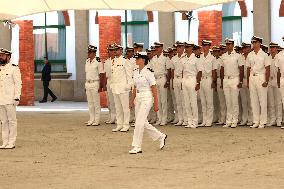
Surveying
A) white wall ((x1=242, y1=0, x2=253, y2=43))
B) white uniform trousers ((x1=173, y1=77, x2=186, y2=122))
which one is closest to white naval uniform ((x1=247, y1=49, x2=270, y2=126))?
white uniform trousers ((x1=173, y1=77, x2=186, y2=122))

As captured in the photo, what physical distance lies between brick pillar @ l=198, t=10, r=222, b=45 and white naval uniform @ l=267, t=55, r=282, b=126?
900cm

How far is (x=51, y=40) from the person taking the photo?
41.5m

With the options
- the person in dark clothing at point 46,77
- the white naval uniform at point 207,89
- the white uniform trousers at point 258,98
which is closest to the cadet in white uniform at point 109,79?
the white naval uniform at point 207,89

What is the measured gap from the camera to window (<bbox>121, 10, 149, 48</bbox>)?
37.7 m

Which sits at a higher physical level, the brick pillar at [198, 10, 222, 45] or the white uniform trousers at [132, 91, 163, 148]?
the brick pillar at [198, 10, 222, 45]

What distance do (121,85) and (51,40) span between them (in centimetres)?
1876

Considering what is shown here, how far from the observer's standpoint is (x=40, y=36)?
41750 mm

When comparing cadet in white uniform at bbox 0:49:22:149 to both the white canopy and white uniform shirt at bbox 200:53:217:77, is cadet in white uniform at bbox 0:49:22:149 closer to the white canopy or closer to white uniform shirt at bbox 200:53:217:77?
white uniform shirt at bbox 200:53:217:77

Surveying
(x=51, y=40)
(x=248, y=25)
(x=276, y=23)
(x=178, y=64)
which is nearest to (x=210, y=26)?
(x=248, y=25)

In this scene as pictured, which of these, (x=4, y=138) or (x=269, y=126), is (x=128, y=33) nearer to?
(x=269, y=126)

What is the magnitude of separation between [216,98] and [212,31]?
7.77 metres

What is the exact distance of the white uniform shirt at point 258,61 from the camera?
2255 cm

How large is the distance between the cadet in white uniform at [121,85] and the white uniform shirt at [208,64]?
208 centimetres

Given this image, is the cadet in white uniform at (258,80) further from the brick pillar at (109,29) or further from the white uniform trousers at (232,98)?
the brick pillar at (109,29)
